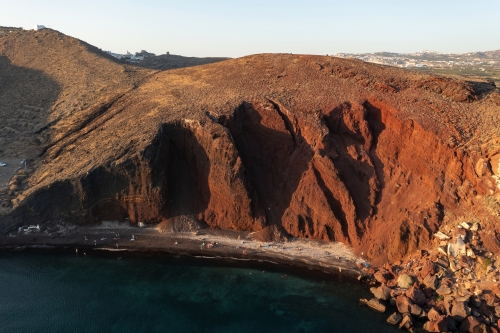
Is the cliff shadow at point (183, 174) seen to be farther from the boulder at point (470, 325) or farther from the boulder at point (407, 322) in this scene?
the boulder at point (470, 325)

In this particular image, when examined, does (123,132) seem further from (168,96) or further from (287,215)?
(287,215)

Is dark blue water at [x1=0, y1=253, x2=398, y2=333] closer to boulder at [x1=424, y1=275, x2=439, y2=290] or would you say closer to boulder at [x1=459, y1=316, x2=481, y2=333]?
boulder at [x1=459, y1=316, x2=481, y2=333]

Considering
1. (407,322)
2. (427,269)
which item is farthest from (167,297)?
(427,269)

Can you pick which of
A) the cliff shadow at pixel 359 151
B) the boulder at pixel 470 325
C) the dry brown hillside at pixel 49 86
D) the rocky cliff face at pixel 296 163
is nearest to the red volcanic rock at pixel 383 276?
the rocky cliff face at pixel 296 163

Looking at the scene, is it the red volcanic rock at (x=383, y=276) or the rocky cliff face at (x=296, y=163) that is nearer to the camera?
the red volcanic rock at (x=383, y=276)

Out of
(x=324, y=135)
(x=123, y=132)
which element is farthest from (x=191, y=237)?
(x=324, y=135)

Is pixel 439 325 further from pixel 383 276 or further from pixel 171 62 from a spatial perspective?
pixel 171 62
